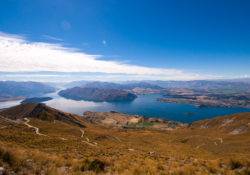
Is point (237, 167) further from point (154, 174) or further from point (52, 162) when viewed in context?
point (52, 162)

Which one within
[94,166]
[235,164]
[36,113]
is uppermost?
[94,166]

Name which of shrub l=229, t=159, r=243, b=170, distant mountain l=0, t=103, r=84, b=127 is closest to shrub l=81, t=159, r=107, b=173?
shrub l=229, t=159, r=243, b=170

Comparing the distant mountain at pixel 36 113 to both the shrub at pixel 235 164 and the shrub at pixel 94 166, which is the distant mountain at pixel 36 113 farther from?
the shrub at pixel 235 164

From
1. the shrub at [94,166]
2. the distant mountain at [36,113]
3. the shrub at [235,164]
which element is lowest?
the distant mountain at [36,113]

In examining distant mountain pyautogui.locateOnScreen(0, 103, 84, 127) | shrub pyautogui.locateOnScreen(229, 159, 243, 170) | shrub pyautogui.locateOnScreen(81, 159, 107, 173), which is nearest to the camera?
shrub pyautogui.locateOnScreen(81, 159, 107, 173)

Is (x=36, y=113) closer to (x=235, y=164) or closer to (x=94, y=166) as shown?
(x=94, y=166)

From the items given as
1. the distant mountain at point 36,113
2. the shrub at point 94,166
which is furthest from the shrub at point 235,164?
the distant mountain at point 36,113

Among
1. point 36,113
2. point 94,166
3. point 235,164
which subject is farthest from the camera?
point 36,113

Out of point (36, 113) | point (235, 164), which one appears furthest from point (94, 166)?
point (36, 113)

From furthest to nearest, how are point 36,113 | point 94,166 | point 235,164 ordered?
point 36,113
point 235,164
point 94,166

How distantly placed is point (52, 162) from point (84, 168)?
195 centimetres

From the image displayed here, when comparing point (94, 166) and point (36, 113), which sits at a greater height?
point (94, 166)

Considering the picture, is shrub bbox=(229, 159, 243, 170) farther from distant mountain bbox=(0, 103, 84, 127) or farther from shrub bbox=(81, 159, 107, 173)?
distant mountain bbox=(0, 103, 84, 127)

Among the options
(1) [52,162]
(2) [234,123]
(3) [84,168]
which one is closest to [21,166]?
(1) [52,162]
